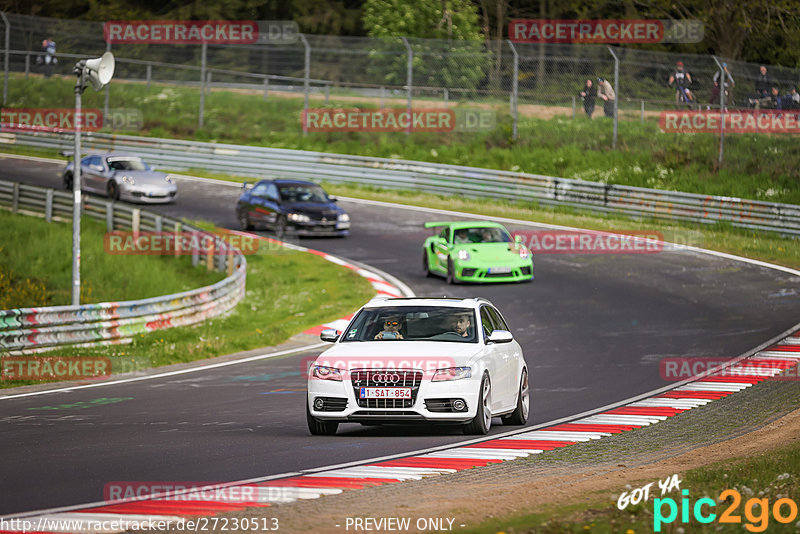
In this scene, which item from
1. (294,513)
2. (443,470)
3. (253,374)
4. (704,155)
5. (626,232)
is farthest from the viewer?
(704,155)

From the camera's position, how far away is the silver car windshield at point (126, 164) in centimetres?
3656

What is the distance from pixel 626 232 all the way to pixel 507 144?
1035cm

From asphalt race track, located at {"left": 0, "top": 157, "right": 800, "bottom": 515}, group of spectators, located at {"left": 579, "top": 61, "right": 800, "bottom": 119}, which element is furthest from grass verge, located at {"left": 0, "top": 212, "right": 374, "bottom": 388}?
group of spectators, located at {"left": 579, "top": 61, "right": 800, "bottom": 119}

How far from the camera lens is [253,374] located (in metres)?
17.2

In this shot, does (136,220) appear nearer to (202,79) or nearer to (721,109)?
(202,79)

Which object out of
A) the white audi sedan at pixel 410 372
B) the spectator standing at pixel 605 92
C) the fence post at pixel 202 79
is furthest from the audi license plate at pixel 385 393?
the fence post at pixel 202 79

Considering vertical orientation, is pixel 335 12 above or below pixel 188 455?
above

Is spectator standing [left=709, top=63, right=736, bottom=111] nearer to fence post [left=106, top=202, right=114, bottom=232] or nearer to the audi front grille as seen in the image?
fence post [left=106, top=202, right=114, bottom=232]

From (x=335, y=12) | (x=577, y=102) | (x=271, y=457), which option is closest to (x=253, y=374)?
(x=271, y=457)

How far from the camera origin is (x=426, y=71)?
39.7 meters

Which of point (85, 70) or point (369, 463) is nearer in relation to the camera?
point (369, 463)

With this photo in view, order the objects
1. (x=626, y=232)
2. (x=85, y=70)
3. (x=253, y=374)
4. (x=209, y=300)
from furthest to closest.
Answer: (x=626, y=232)
(x=209, y=300)
(x=85, y=70)
(x=253, y=374)

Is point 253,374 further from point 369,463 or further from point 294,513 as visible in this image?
point 294,513

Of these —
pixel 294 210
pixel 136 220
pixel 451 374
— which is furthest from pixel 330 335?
pixel 294 210
